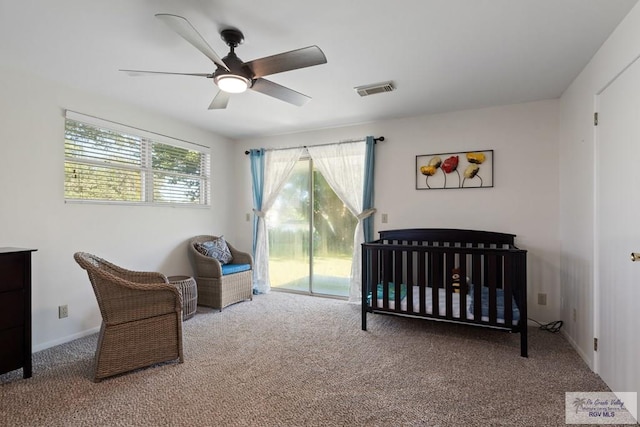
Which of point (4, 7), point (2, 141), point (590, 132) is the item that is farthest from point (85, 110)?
point (590, 132)

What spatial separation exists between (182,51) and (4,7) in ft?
3.10

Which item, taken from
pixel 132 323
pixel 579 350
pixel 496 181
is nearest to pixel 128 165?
pixel 132 323

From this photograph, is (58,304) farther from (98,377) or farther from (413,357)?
(413,357)

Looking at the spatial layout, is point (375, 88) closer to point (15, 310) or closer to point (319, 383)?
point (319, 383)

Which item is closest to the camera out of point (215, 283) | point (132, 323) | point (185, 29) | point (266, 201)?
point (185, 29)

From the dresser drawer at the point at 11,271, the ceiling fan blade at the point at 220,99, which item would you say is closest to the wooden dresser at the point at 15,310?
the dresser drawer at the point at 11,271

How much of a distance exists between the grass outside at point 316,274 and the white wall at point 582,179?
2.40 m

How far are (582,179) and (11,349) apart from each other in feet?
14.6

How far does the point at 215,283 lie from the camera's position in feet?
12.5

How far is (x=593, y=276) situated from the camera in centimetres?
230

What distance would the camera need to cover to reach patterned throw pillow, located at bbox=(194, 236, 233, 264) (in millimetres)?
4008

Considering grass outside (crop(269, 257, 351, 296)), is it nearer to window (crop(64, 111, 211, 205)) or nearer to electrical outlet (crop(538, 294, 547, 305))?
window (crop(64, 111, 211, 205))

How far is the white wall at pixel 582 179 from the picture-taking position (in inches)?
78.7

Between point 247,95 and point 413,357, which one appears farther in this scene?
point 247,95
